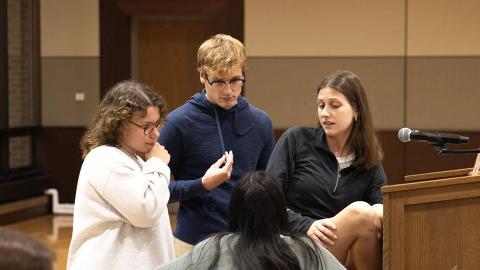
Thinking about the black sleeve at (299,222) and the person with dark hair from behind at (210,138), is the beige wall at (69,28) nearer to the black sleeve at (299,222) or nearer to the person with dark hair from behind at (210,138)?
the person with dark hair from behind at (210,138)

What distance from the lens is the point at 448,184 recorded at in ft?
8.07

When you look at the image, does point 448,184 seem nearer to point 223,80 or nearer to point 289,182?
point 289,182

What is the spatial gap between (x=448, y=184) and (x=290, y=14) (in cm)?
595

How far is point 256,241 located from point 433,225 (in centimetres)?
69

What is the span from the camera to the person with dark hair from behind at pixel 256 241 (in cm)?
206

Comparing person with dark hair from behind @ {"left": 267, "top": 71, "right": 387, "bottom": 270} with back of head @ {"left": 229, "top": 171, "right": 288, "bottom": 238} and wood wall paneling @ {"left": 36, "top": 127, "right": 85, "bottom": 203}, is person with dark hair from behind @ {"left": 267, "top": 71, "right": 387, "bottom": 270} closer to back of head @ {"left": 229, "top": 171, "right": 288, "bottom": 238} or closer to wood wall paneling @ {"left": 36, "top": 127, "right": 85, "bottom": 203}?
back of head @ {"left": 229, "top": 171, "right": 288, "bottom": 238}

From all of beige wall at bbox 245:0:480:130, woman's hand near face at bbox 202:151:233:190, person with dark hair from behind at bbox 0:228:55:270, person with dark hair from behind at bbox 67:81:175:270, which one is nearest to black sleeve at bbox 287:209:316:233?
woman's hand near face at bbox 202:151:233:190

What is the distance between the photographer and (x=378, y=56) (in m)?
8.08

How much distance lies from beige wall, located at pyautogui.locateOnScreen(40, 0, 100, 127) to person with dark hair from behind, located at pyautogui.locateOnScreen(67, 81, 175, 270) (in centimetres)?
644

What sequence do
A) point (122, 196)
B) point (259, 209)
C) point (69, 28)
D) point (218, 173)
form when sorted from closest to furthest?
point (259, 209) → point (122, 196) → point (218, 173) → point (69, 28)

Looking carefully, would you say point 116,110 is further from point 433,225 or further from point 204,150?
point 433,225

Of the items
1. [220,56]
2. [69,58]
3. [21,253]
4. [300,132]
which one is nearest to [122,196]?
[220,56]

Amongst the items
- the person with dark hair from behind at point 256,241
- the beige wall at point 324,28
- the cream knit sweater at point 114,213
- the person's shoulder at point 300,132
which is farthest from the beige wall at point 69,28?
the person with dark hair from behind at point 256,241

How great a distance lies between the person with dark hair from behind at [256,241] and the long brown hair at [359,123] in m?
0.75
